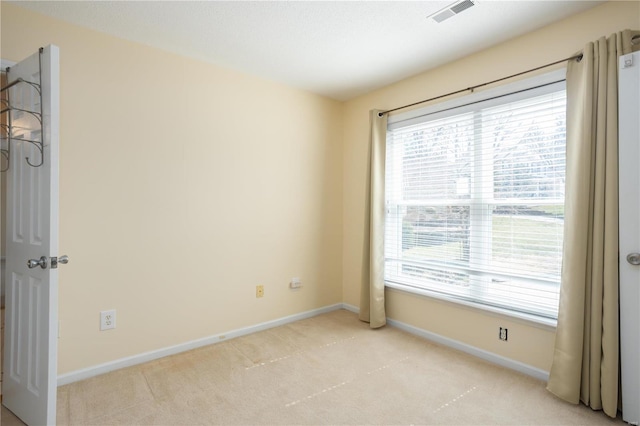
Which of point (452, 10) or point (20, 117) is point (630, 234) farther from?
point (20, 117)

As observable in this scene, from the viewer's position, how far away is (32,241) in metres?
1.82

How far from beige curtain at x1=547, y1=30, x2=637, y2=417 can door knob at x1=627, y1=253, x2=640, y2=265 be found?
0.07m

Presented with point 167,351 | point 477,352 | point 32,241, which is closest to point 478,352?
point 477,352

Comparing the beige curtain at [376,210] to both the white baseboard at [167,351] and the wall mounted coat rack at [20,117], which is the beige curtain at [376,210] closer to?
the white baseboard at [167,351]

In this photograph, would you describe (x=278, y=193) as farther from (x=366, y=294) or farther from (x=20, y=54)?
(x=20, y=54)

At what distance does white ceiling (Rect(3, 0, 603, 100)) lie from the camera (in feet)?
6.97

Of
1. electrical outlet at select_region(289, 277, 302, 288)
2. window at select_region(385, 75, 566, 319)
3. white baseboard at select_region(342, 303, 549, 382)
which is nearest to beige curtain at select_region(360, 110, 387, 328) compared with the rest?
window at select_region(385, 75, 566, 319)

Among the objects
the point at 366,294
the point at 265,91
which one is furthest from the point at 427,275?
the point at 265,91

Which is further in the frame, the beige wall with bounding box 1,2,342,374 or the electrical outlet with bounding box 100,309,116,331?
the electrical outlet with bounding box 100,309,116,331

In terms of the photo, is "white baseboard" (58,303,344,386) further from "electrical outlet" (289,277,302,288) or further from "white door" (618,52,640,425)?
"white door" (618,52,640,425)

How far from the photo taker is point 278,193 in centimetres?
343

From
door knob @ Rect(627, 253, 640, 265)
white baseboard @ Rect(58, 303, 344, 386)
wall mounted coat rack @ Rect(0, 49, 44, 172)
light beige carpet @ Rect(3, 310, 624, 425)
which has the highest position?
wall mounted coat rack @ Rect(0, 49, 44, 172)

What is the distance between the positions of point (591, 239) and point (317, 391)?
1922 millimetres

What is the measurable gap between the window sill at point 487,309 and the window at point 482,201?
0.04m
